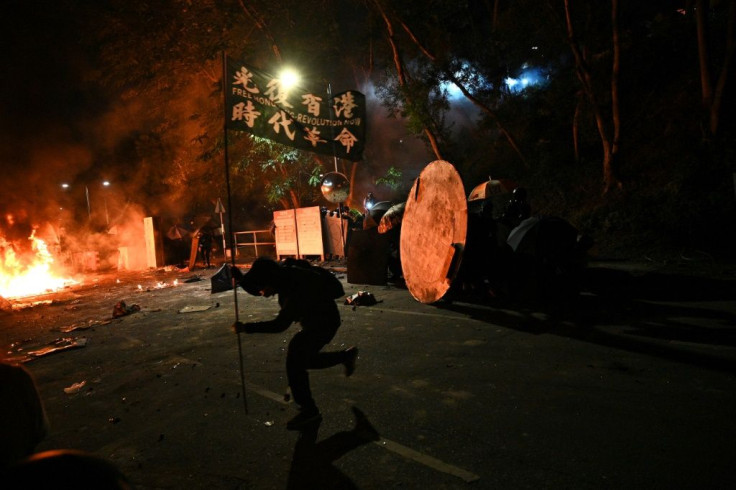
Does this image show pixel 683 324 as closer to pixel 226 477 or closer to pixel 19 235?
pixel 226 477

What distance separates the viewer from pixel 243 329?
11.6 feet

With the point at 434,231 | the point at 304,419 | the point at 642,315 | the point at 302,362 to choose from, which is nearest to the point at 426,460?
the point at 304,419

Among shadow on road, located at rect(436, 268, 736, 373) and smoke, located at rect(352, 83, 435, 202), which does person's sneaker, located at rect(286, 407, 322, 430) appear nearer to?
shadow on road, located at rect(436, 268, 736, 373)

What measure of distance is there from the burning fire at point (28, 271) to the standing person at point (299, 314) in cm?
1543

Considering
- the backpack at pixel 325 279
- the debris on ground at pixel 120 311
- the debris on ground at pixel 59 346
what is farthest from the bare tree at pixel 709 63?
the debris on ground at pixel 59 346

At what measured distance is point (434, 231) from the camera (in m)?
6.77

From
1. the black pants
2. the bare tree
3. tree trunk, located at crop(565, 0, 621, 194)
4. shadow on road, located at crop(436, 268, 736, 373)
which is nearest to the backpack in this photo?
the black pants

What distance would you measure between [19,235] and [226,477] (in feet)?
69.1

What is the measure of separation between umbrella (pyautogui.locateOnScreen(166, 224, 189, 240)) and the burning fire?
4.82 metres

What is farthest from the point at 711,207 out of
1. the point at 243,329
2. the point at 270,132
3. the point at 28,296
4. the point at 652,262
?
the point at 28,296

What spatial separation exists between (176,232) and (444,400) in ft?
67.1

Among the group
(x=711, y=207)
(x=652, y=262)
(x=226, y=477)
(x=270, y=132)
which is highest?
(x=270, y=132)

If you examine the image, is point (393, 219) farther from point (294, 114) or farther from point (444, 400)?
point (444, 400)

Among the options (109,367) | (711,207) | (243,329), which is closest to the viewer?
(243,329)
